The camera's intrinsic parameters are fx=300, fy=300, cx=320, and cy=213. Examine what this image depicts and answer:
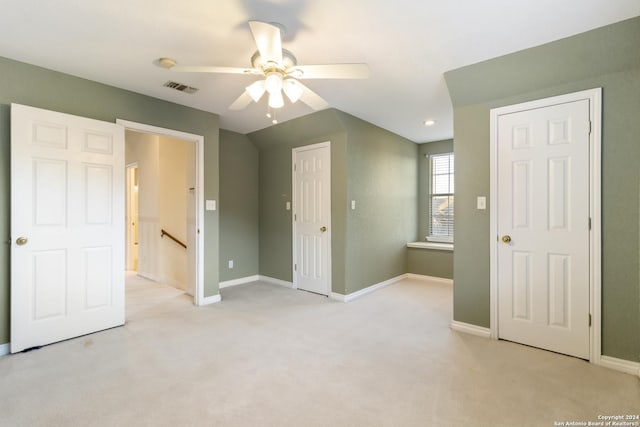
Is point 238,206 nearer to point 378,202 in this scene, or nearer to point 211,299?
point 211,299

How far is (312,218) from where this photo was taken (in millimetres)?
4348

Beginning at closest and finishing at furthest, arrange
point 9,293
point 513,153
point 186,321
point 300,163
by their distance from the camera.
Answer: point 9,293 → point 513,153 → point 186,321 → point 300,163

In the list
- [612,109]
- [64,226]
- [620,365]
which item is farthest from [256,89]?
[620,365]

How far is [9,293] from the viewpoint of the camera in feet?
8.12

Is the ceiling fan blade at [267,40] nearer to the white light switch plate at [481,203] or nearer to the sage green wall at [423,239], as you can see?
the white light switch plate at [481,203]

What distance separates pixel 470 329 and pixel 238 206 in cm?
363

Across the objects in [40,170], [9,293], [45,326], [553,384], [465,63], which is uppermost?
[465,63]

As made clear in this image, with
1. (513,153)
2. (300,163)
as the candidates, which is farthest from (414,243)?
(513,153)

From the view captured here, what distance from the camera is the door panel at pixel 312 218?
4.16 metres

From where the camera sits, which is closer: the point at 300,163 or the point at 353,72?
the point at 353,72

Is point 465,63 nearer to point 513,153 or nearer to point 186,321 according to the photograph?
point 513,153

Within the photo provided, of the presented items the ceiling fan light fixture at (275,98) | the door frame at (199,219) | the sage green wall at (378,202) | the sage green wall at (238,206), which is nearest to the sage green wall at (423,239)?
the sage green wall at (378,202)

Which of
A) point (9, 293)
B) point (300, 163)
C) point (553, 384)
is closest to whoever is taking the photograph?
point (553, 384)

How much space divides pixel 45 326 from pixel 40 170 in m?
1.33
